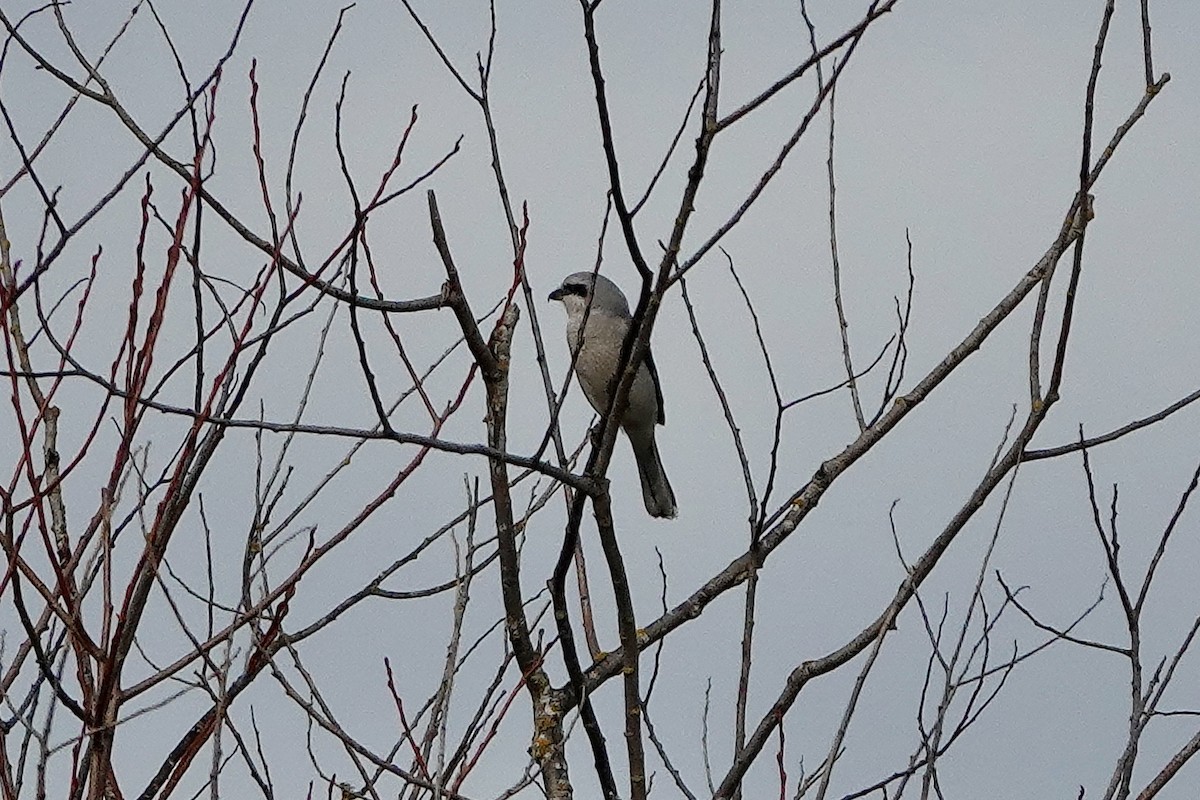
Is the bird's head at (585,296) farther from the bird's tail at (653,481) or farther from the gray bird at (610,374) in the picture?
the bird's tail at (653,481)

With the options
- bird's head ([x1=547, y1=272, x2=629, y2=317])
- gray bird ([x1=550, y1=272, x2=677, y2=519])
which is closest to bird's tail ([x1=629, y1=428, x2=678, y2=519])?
gray bird ([x1=550, y1=272, x2=677, y2=519])

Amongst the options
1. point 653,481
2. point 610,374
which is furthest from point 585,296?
point 653,481

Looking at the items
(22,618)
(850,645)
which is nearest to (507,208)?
(850,645)

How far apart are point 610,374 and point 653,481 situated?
60cm

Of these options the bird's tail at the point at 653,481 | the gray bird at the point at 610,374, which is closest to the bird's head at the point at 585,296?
Result: the gray bird at the point at 610,374

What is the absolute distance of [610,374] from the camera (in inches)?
230

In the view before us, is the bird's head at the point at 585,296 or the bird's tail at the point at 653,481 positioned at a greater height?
the bird's head at the point at 585,296

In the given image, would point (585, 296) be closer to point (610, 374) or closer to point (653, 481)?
point (610, 374)

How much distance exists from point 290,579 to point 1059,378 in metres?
1.34

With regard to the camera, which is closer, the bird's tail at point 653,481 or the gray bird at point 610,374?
the gray bird at point 610,374

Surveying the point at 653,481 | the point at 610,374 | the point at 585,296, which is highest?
the point at 585,296

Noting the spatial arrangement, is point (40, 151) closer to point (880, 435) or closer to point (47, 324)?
point (47, 324)

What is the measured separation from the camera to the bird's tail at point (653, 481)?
6203 millimetres

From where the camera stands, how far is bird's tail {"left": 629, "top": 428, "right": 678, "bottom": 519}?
6203mm
